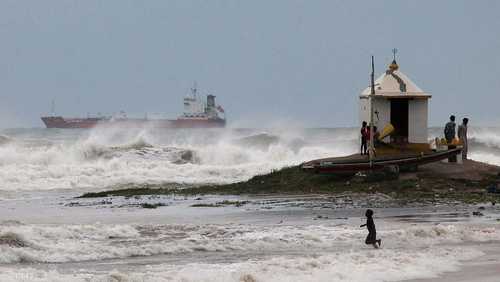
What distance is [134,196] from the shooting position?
27.1m

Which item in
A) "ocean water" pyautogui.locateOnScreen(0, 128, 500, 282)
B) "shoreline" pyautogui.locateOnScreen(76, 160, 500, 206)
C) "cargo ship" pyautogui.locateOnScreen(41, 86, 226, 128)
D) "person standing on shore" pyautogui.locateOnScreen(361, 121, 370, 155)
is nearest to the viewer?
"ocean water" pyautogui.locateOnScreen(0, 128, 500, 282)

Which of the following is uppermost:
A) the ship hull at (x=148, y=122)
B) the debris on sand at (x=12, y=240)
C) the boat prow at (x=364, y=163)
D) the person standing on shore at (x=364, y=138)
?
the ship hull at (x=148, y=122)

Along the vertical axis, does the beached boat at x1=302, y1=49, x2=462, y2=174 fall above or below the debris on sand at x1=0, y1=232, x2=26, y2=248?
above

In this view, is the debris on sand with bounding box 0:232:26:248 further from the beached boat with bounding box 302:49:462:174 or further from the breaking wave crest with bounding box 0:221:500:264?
the beached boat with bounding box 302:49:462:174

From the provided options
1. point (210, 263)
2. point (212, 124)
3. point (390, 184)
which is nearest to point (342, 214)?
point (390, 184)

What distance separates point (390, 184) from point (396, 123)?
283 centimetres

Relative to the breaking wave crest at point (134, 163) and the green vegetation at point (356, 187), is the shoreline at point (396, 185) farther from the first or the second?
the breaking wave crest at point (134, 163)

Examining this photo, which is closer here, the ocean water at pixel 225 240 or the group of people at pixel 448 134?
the ocean water at pixel 225 240

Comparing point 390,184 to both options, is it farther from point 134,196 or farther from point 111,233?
point 111,233

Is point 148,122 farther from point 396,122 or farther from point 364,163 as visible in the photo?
point 364,163

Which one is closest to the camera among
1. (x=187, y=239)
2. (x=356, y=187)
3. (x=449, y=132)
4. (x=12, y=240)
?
(x=12, y=240)

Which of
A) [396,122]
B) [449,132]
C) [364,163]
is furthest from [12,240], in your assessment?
[449,132]

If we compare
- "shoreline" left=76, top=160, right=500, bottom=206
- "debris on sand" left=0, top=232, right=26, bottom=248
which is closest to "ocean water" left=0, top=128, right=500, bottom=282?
"debris on sand" left=0, top=232, right=26, bottom=248

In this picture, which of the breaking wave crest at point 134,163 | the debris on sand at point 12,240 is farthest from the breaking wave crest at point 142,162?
the debris on sand at point 12,240
